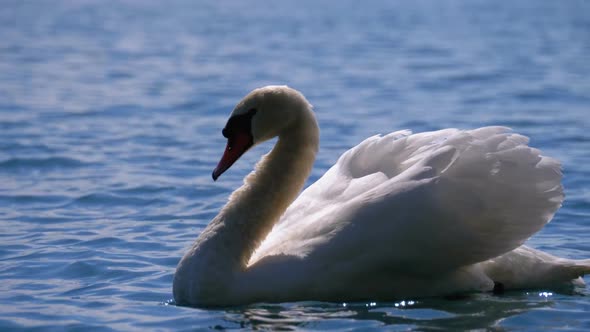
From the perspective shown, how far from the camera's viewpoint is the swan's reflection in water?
21.5ft

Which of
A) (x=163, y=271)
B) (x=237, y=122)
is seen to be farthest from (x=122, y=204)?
(x=237, y=122)

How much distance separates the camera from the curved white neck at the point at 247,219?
6.99 m

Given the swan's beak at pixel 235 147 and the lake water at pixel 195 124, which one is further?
the swan's beak at pixel 235 147

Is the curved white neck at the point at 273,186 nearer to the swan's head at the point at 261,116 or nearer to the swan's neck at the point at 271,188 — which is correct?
the swan's neck at the point at 271,188

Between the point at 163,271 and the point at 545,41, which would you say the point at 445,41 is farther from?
the point at 163,271

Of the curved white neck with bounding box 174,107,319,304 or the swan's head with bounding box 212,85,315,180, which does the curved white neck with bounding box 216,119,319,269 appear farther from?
the swan's head with bounding box 212,85,315,180

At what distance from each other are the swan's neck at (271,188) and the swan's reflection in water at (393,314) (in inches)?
24.2

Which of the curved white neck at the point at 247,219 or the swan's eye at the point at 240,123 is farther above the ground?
the swan's eye at the point at 240,123

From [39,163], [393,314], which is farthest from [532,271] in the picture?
[39,163]

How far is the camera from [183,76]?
2117 cm

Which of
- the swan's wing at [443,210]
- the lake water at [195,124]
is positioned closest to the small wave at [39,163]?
the lake water at [195,124]

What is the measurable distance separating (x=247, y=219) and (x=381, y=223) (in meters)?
0.99

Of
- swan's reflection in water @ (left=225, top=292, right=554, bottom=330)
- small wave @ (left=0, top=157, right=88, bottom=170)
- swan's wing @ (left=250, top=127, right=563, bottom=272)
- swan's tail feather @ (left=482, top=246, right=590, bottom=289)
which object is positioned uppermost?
small wave @ (left=0, top=157, right=88, bottom=170)

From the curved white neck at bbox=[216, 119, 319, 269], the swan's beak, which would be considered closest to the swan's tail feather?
the curved white neck at bbox=[216, 119, 319, 269]
